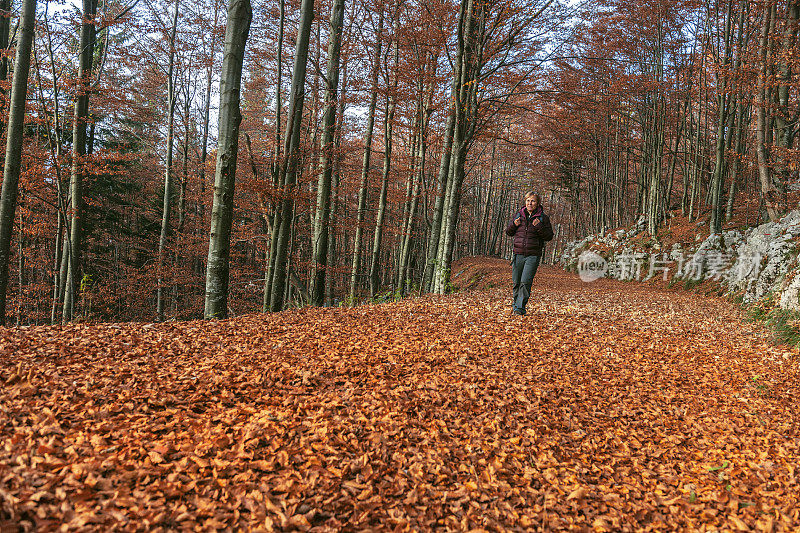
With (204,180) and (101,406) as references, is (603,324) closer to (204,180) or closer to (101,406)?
(101,406)

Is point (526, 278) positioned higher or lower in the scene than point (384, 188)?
lower

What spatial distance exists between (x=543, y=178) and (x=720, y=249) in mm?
17484

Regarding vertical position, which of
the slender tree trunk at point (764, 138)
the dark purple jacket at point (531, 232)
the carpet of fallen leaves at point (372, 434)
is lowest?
the carpet of fallen leaves at point (372, 434)

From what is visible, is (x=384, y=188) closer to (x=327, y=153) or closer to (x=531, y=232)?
(x=327, y=153)

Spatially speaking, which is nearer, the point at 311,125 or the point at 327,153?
the point at 327,153

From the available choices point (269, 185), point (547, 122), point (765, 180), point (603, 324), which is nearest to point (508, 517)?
point (603, 324)

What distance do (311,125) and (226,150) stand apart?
7.23 metres

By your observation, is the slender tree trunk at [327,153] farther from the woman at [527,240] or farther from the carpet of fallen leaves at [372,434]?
the carpet of fallen leaves at [372,434]

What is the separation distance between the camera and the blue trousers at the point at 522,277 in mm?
7398

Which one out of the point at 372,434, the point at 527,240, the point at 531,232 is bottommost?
the point at 372,434

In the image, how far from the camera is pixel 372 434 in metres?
2.93

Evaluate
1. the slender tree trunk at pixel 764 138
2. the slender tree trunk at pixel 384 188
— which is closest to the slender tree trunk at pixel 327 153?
the slender tree trunk at pixel 384 188

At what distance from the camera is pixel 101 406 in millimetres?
2809

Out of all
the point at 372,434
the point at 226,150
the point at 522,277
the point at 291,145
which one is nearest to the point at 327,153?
the point at 291,145
